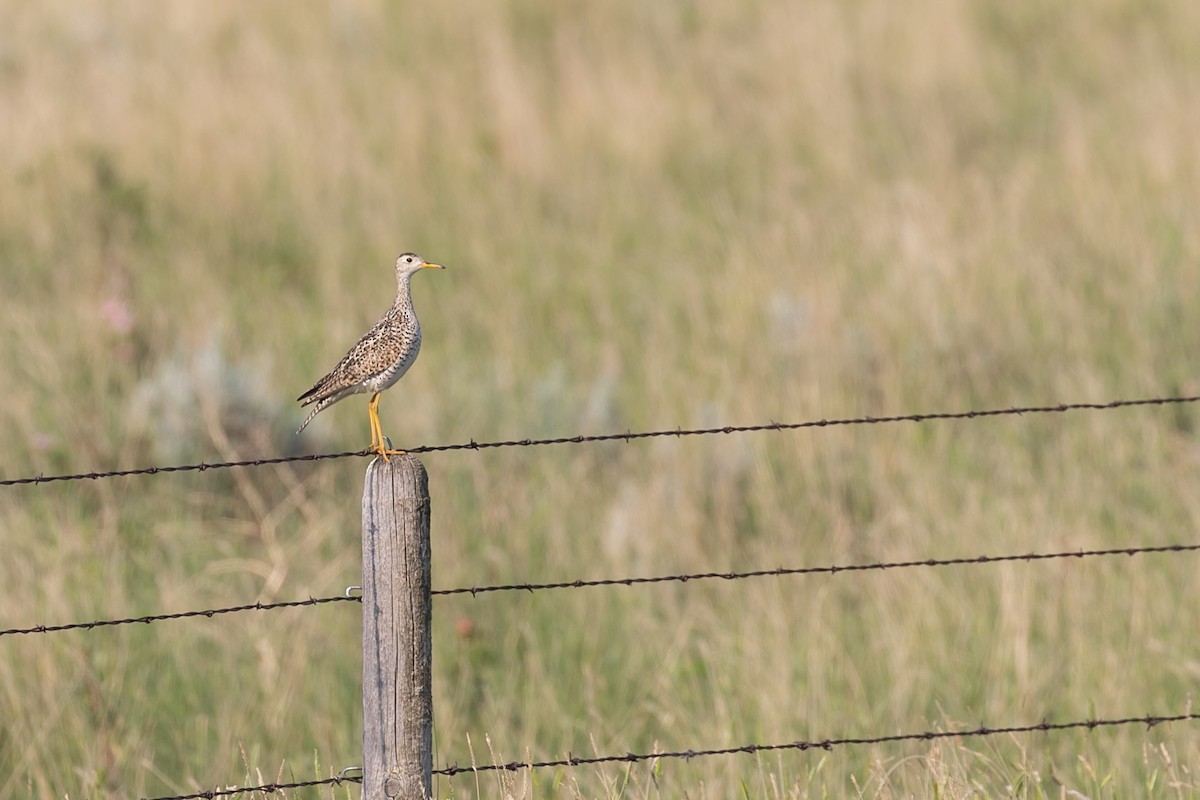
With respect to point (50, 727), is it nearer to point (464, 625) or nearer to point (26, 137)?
point (464, 625)

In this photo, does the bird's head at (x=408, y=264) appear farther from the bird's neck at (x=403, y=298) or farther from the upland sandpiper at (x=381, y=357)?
the upland sandpiper at (x=381, y=357)

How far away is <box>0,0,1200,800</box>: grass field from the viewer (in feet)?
17.3

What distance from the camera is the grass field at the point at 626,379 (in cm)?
528

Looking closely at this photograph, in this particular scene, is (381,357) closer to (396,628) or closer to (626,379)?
(396,628)

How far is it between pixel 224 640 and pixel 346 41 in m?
10.1

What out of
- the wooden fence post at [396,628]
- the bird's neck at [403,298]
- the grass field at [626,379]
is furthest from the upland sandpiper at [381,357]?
the grass field at [626,379]

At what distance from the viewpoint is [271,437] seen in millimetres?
7496

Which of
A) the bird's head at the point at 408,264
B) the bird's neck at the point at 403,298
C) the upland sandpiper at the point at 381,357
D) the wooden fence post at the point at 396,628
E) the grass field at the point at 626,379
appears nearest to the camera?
the wooden fence post at the point at 396,628

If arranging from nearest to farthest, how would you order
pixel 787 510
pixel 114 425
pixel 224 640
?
pixel 224 640 < pixel 787 510 < pixel 114 425

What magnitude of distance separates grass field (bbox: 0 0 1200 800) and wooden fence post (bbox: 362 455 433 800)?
55 cm

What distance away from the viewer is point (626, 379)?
8.27m

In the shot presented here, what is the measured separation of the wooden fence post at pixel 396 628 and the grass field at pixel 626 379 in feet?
1.80

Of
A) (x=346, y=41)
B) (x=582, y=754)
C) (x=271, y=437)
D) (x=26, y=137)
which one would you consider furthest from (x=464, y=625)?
(x=346, y=41)

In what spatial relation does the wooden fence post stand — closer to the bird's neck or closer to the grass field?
the grass field
